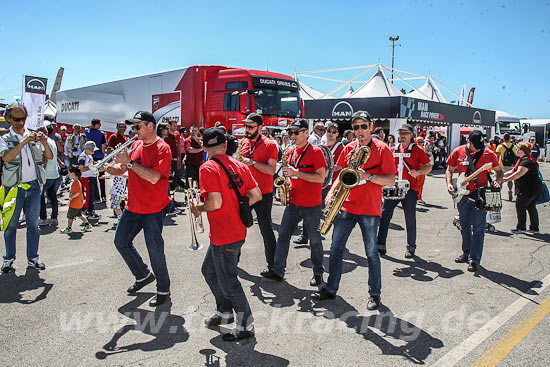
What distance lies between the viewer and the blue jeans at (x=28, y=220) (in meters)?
4.91

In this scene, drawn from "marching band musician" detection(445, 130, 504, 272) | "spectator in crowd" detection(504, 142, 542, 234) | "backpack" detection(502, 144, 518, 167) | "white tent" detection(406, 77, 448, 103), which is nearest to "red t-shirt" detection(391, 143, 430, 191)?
"marching band musician" detection(445, 130, 504, 272)

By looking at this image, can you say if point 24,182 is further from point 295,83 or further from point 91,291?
point 295,83

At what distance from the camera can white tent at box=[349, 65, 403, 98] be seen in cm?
2141

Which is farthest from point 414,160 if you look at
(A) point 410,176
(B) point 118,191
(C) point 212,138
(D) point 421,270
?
(B) point 118,191

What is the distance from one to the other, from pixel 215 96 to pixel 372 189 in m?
12.6

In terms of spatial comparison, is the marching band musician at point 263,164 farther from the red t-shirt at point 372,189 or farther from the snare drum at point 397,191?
the snare drum at point 397,191

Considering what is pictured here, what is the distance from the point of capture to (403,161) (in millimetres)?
5922

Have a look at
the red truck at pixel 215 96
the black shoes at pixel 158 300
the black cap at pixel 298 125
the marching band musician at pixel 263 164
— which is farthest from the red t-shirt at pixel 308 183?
the red truck at pixel 215 96

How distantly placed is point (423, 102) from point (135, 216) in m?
19.5

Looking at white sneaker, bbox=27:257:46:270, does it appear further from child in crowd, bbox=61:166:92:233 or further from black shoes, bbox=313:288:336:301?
black shoes, bbox=313:288:336:301

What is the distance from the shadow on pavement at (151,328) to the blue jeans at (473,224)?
3818mm

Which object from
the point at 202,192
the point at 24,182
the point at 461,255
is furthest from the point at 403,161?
the point at 24,182

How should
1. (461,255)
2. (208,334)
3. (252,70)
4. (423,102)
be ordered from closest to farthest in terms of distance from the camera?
(208,334) < (461,255) < (252,70) < (423,102)

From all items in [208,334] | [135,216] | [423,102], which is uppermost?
[423,102]
